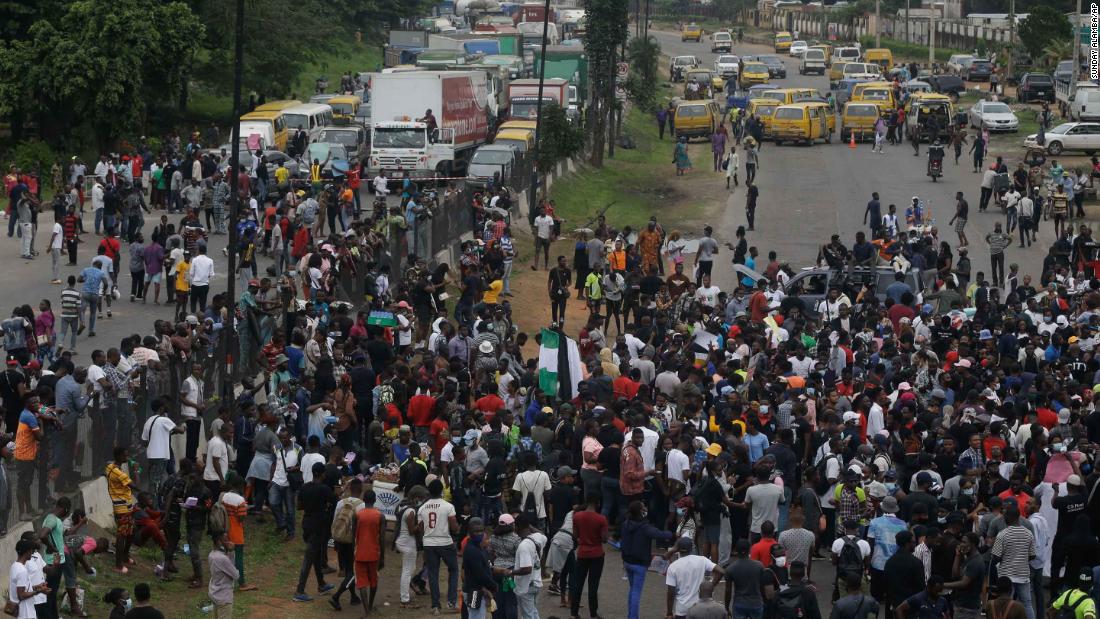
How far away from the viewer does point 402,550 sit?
1645 centimetres

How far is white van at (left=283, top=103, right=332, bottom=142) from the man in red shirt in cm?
3248

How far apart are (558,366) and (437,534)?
20.7 feet

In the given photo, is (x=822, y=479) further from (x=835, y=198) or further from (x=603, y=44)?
(x=603, y=44)

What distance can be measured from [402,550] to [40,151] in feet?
106

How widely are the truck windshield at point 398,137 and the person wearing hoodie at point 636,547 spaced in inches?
1150

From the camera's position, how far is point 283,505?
18.8 metres

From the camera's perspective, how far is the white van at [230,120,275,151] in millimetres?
43469

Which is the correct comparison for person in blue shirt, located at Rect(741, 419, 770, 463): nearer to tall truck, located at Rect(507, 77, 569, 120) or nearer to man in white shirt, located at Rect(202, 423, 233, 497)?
man in white shirt, located at Rect(202, 423, 233, 497)

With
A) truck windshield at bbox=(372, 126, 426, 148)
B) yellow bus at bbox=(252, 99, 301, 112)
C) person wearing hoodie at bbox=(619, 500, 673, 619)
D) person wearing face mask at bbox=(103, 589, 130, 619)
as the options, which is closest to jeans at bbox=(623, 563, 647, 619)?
person wearing hoodie at bbox=(619, 500, 673, 619)

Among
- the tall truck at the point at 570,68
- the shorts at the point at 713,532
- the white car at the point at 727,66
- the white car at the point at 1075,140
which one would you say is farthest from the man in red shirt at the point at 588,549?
the white car at the point at 727,66

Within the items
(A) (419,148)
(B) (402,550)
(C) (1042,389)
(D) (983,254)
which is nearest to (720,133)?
(A) (419,148)

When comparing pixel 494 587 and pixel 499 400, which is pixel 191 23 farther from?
pixel 494 587

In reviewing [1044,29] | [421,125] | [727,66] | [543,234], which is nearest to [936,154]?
[421,125]

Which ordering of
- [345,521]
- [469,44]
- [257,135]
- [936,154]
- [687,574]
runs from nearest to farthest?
[687,574], [345,521], [257,135], [936,154], [469,44]
